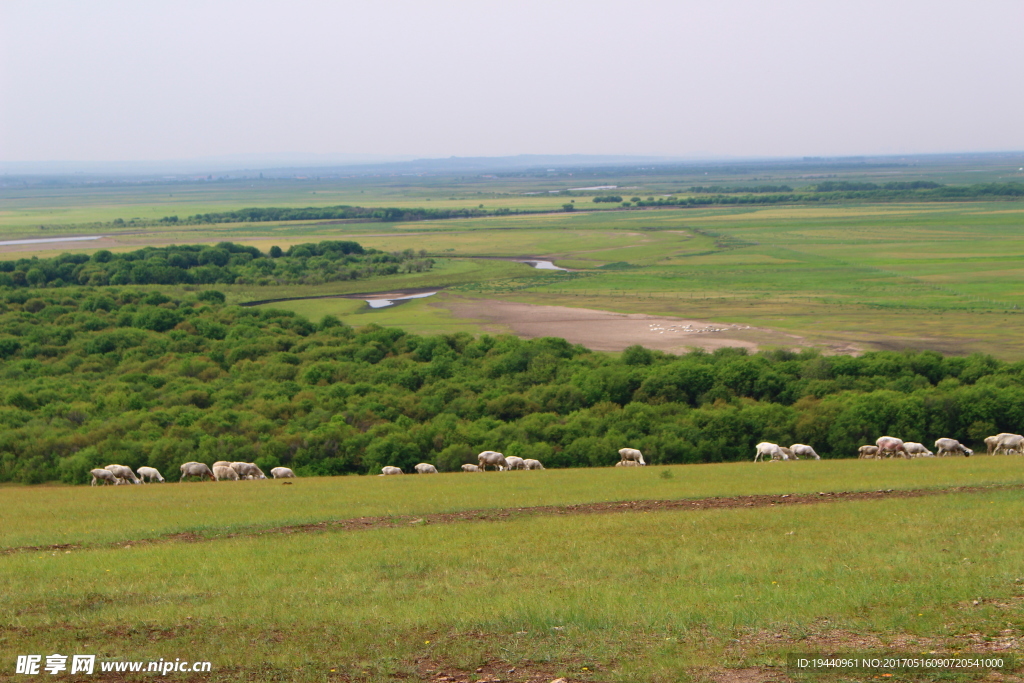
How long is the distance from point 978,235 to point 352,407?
107 m

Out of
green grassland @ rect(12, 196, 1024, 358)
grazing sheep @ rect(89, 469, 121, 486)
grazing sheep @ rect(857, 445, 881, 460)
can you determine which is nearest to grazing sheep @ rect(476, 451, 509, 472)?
grazing sheep @ rect(89, 469, 121, 486)

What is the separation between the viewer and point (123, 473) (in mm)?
29828

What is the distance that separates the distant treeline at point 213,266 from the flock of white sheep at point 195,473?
6380 centimetres

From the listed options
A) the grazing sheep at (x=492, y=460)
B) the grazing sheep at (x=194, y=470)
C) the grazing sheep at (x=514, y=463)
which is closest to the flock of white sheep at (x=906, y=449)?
the grazing sheep at (x=514, y=463)

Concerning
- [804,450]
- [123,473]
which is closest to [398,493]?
[123,473]

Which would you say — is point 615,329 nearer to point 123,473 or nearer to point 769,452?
point 769,452

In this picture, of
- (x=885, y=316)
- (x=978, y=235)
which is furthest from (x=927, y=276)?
(x=978, y=235)

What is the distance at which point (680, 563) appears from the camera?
1365 centimetres

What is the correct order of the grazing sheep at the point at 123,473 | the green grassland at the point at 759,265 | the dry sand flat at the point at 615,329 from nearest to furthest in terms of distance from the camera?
the grazing sheep at the point at 123,473 < the dry sand flat at the point at 615,329 < the green grassland at the point at 759,265

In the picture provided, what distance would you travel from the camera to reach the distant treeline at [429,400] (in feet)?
113

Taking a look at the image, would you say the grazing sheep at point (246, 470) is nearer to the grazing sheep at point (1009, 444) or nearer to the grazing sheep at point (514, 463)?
the grazing sheep at point (514, 463)

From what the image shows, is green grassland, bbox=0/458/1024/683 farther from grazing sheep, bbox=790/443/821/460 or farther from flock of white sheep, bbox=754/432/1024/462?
grazing sheep, bbox=790/443/821/460

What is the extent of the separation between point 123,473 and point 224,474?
3.28m

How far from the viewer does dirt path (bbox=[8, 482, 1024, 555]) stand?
17.7 meters
